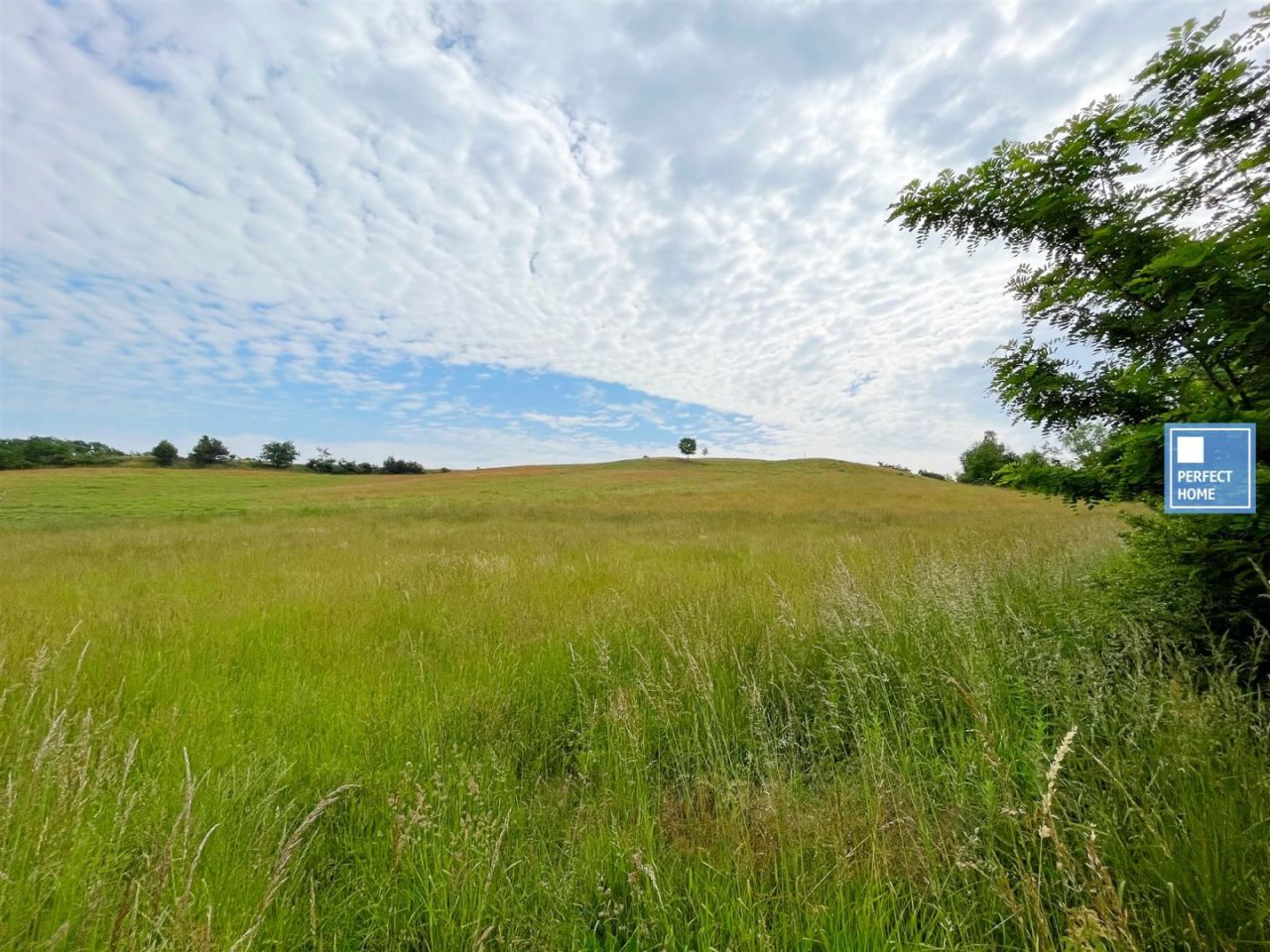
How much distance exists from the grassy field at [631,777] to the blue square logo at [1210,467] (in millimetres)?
436

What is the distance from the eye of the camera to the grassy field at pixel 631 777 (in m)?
1.48

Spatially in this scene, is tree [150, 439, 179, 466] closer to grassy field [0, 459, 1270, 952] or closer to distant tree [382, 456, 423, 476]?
distant tree [382, 456, 423, 476]

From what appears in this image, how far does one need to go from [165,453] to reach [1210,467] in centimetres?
9958

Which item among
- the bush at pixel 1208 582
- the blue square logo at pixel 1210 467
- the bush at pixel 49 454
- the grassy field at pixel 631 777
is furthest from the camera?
the bush at pixel 49 454

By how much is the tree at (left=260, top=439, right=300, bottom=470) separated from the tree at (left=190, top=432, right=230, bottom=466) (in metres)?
6.63

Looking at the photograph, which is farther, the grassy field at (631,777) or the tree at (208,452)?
the tree at (208,452)

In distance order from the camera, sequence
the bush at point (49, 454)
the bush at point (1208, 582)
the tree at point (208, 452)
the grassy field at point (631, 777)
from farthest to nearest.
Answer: the tree at point (208, 452) < the bush at point (49, 454) < the bush at point (1208, 582) < the grassy field at point (631, 777)

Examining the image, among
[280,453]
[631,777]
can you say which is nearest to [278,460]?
[280,453]

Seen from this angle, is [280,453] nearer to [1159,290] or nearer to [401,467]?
[401,467]

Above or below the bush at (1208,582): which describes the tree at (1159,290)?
above

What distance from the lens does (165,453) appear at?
7031 centimetres

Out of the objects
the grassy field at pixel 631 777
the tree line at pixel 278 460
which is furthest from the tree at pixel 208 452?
the grassy field at pixel 631 777

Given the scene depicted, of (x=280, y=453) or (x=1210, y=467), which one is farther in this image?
(x=280, y=453)

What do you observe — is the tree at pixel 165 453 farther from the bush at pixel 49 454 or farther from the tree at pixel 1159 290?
the tree at pixel 1159 290
